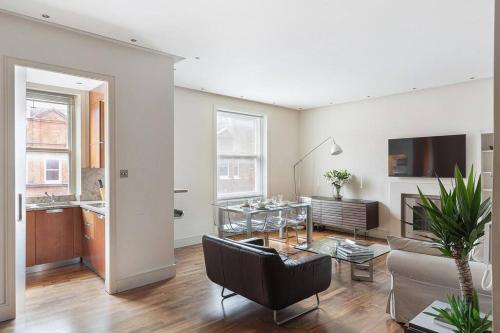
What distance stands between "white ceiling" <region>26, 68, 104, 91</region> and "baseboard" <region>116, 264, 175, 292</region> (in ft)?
7.73

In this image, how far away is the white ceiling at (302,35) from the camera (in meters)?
2.64

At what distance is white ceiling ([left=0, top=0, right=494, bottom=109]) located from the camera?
264 centimetres

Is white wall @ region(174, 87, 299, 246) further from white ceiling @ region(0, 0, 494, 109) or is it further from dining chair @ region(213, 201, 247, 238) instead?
white ceiling @ region(0, 0, 494, 109)

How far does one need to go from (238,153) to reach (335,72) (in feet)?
8.44

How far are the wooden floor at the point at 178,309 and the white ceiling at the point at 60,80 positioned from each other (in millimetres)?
2423

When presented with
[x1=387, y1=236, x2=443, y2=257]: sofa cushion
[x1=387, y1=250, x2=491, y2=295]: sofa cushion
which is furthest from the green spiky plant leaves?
[x1=387, y1=236, x2=443, y2=257]: sofa cushion

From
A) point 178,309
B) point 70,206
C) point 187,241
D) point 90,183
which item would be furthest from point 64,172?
point 178,309

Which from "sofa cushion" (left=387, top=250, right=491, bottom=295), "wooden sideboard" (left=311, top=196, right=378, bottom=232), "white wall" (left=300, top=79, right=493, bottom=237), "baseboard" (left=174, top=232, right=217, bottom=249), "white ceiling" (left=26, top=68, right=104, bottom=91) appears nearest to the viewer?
"sofa cushion" (left=387, top=250, right=491, bottom=295)

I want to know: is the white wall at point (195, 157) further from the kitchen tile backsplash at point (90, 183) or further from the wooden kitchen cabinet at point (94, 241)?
the wooden kitchen cabinet at point (94, 241)

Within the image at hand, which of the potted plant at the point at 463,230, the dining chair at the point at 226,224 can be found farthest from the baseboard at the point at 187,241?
the potted plant at the point at 463,230

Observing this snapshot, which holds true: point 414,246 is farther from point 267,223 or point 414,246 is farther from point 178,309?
point 267,223

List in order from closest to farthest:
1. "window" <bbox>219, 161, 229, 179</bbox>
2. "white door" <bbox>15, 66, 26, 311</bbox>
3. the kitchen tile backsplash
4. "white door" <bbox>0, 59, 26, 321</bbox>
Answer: "white door" <bbox>0, 59, 26, 321</bbox>
"white door" <bbox>15, 66, 26, 311</bbox>
the kitchen tile backsplash
"window" <bbox>219, 161, 229, 179</bbox>

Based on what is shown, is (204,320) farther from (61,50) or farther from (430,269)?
(61,50)

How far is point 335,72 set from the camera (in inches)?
175
